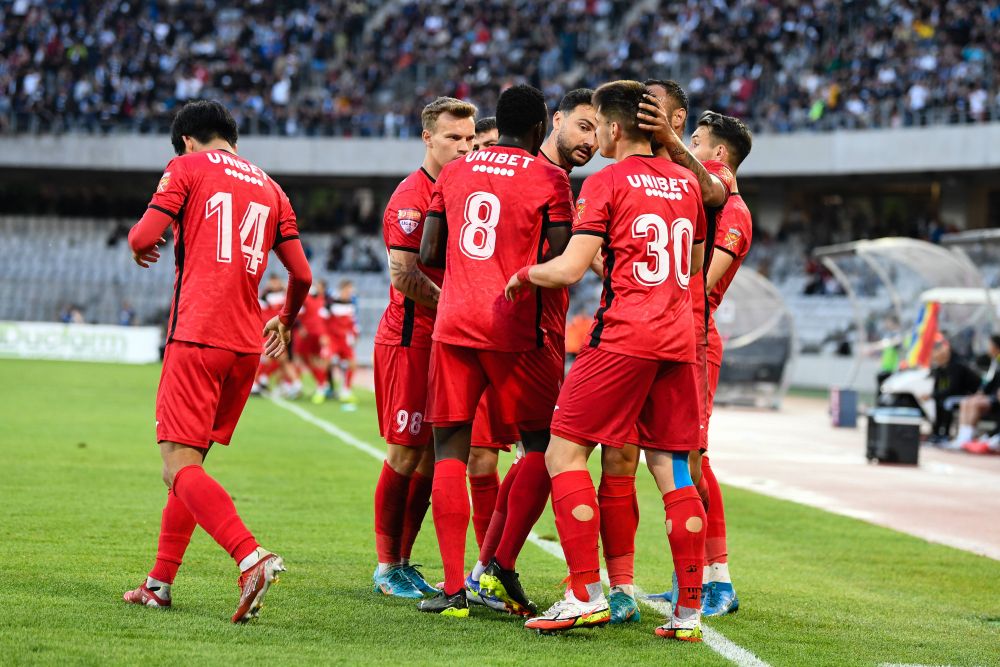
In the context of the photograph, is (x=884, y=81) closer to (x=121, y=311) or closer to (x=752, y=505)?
(x=121, y=311)

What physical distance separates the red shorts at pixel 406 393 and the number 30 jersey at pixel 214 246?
30.9 inches

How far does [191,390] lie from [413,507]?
4.85 feet

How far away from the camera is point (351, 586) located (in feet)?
22.4

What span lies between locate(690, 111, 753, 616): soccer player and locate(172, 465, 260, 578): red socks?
7.36 ft

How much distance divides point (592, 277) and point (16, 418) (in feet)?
90.9

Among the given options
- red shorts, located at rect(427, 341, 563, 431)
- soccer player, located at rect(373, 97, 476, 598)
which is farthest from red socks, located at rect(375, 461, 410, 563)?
red shorts, located at rect(427, 341, 563, 431)

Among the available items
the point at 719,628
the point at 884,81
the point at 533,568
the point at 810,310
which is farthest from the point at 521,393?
the point at 884,81

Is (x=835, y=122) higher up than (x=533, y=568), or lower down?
higher up

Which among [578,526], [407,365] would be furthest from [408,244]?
[578,526]

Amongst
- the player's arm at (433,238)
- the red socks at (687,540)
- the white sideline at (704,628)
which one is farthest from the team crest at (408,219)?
the white sideline at (704,628)

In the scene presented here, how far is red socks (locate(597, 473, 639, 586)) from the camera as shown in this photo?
19.8 ft

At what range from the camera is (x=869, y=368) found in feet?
111

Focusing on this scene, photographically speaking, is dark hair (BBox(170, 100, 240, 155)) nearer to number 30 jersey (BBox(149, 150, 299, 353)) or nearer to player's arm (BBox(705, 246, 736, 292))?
number 30 jersey (BBox(149, 150, 299, 353))

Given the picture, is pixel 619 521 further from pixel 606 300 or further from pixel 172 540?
pixel 172 540
